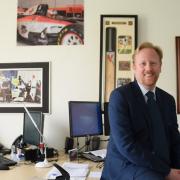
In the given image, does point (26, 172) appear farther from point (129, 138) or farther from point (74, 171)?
point (129, 138)

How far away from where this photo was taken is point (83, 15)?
3.24 meters

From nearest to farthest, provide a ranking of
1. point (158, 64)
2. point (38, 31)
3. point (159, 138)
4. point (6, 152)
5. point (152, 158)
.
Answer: point (152, 158)
point (159, 138)
point (158, 64)
point (6, 152)
point (38, 31)

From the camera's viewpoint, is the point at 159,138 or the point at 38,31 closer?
the point at 159,138

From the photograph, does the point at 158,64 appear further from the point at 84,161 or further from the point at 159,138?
the point at 84,161

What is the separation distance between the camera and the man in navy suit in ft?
5.50

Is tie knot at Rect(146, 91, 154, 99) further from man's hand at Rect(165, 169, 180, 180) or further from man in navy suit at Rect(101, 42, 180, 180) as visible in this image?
man's hand at Rect(165, 169, 180, 180)

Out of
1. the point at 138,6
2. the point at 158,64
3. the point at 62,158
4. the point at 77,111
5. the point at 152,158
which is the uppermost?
the point at 138,6

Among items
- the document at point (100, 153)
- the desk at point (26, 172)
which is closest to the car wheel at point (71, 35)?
the document at point (100, 153)

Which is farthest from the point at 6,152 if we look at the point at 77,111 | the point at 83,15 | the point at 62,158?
the point at 83,15

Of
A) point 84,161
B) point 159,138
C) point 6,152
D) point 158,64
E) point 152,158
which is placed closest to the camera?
point 152,158

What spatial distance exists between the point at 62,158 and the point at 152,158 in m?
1.33

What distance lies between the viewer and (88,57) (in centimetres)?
322

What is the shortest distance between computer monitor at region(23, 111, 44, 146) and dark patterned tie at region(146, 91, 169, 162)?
1242 millimetres

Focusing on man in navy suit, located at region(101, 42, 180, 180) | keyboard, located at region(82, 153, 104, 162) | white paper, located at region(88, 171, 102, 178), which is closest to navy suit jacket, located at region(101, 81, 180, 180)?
man in navy suit, located at region(101, 42, 180, 180)
